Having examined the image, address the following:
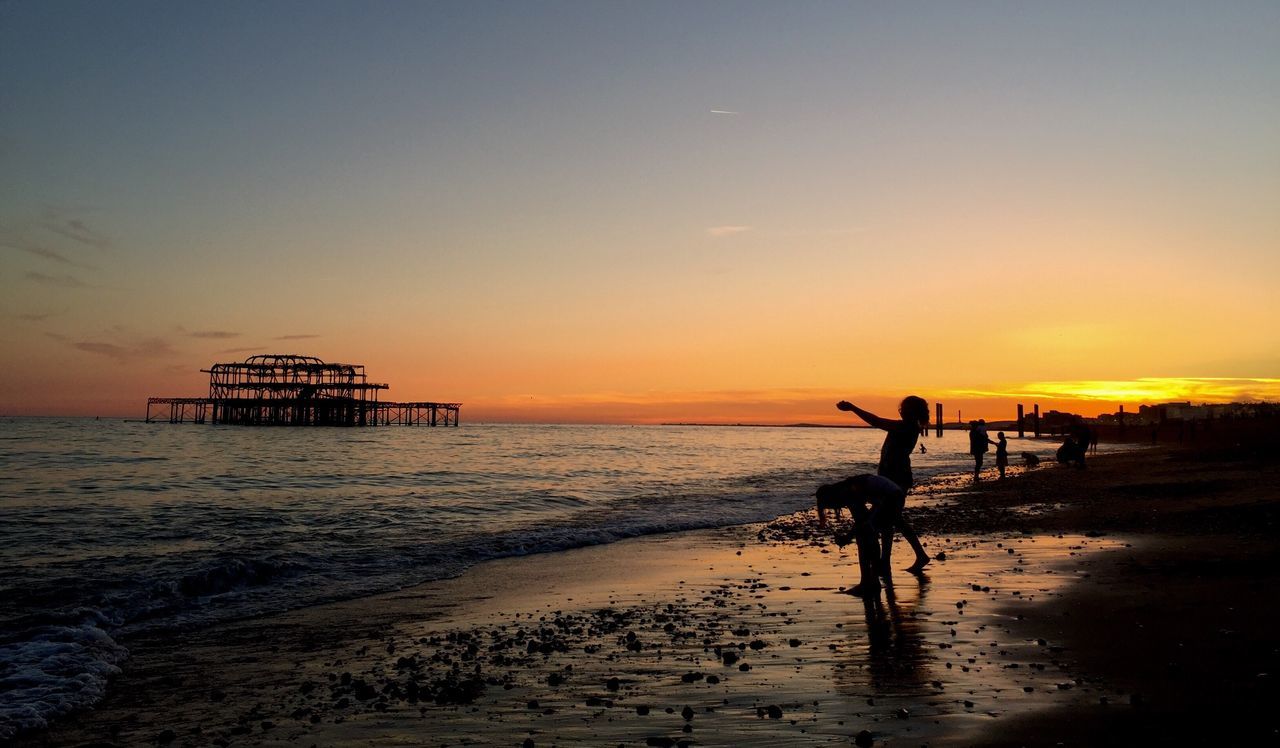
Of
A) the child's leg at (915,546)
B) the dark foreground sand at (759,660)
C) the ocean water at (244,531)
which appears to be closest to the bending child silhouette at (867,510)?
the dark foreground sand at (759,660)

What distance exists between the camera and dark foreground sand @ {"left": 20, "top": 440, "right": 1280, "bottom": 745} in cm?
521

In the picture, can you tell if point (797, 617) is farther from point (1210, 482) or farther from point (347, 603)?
point (1210, 482)

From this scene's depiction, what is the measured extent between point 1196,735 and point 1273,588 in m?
5.55

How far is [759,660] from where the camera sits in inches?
273

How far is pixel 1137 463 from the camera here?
35625 mm

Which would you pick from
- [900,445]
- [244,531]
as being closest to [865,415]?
[900,445]

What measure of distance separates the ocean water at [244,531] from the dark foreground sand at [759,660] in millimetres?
1023

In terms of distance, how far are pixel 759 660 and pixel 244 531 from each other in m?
16.2

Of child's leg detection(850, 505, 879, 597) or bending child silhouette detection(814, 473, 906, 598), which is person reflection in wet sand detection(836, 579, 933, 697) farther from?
bending child silhouette detection(814, 473, 906, 598)

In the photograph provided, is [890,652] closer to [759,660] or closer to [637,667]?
[759,660]

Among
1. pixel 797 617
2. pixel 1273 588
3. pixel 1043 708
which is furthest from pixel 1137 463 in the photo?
pixel 1043 708

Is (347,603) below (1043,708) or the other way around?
below

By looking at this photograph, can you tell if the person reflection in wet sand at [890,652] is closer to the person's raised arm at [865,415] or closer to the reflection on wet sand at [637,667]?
the reflection on wet sand at [637,667]

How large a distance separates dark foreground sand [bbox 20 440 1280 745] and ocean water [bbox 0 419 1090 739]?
1023 millimetres
